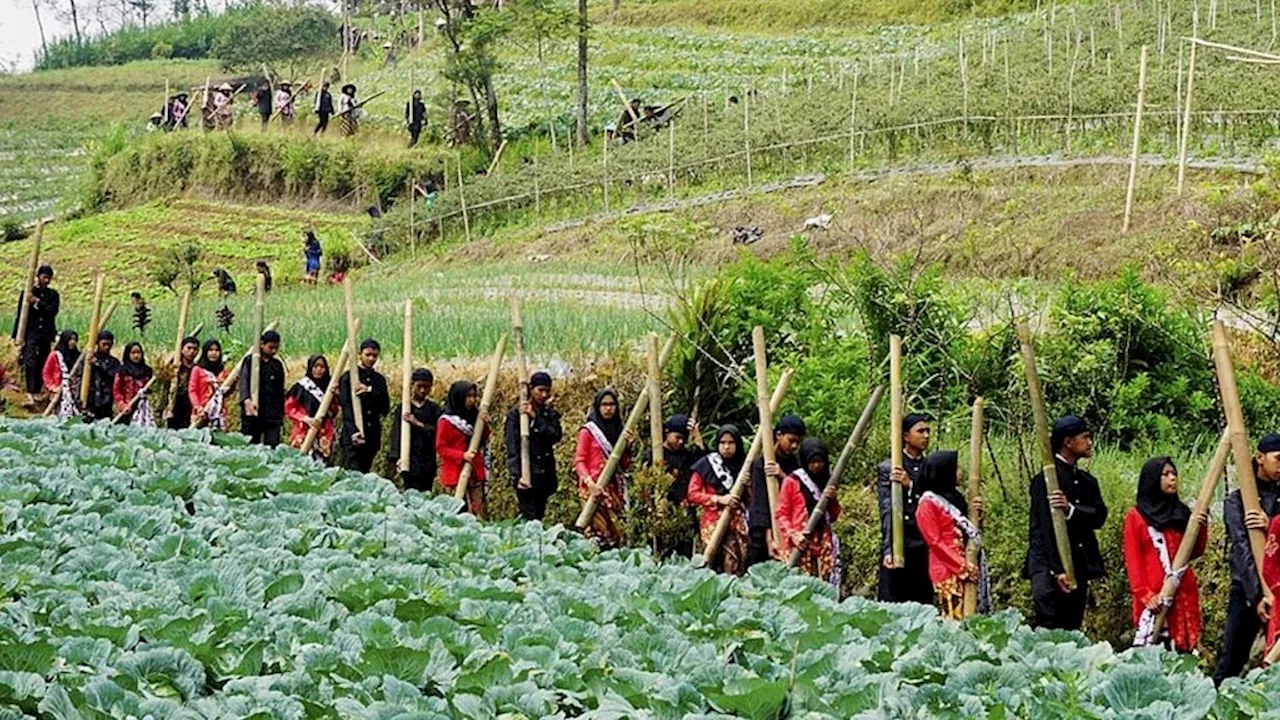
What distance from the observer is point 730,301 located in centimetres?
1192

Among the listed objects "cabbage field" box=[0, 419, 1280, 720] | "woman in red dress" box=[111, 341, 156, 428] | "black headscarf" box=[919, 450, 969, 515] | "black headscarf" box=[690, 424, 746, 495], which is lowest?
"woman in red dress" box=[111, 341, 156, 428]

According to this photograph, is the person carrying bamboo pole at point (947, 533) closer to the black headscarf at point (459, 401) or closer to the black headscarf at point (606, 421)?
the black headscarf at point (606, 421)

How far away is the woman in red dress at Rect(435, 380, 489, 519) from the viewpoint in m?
11.3

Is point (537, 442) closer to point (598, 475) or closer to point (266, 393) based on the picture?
point (598, 475)

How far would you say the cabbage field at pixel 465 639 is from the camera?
4.95m

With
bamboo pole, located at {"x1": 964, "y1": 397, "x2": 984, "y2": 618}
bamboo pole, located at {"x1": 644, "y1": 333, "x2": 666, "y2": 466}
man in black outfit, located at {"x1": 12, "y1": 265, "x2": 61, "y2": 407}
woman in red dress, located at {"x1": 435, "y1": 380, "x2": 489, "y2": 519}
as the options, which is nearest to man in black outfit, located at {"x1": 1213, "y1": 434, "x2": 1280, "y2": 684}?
bamboo pole, located at {"x1": 964, "y1": 397, "x2": 984, "y2": 618}

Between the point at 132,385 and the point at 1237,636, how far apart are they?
10.9 meters

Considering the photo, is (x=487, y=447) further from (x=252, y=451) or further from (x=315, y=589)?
(x=315, y=589)

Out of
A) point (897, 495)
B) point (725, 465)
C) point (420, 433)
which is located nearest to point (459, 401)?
point (420, 433)

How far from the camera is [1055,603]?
8.12m

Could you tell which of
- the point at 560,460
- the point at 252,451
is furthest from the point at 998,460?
the point at 252,451

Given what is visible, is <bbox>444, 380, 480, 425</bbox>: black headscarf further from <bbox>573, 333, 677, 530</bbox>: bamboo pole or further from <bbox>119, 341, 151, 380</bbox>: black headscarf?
<bbox>119, 341, 151, 380</bbox>: black headscarf

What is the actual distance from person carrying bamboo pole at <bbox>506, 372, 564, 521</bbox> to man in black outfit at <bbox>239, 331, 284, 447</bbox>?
3182 mm

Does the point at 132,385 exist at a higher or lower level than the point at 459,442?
lower
